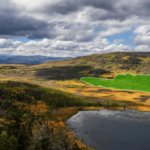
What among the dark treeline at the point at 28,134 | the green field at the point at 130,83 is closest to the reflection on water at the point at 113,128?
the dark treeline at the point at 28,134

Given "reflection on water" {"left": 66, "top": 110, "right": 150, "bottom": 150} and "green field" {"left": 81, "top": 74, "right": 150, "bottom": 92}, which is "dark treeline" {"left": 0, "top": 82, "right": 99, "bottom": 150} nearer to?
"reflection on water" {"left": 66, "top": 110, "right": 150, "bottom": 150}

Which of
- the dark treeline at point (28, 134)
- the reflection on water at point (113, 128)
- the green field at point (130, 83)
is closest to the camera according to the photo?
the dark treeline at point (28, 134)

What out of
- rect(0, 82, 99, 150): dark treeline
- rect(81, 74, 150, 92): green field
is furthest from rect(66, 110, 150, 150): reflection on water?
rect(81, 74, 150, 92): green field

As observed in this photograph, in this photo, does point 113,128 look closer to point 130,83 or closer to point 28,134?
point 28,134

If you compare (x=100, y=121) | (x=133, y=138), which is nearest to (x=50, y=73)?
(x=100, y=121)

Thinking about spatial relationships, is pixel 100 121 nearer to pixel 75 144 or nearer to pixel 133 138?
pixel 133 138

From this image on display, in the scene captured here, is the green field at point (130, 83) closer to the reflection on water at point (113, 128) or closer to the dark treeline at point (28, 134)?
the reflection on water at point (113, 128)

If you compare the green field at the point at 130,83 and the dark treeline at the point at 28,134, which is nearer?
the dark treeline at the point at 28,134

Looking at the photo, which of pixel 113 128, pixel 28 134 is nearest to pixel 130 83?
pixel 113 128
